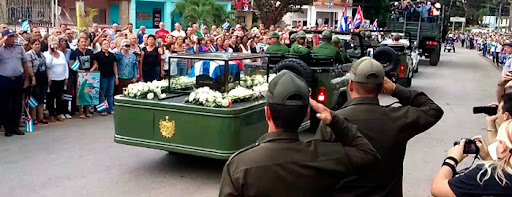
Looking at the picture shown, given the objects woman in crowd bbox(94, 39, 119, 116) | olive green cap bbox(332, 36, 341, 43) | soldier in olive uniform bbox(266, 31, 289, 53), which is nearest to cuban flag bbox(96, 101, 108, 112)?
woman in crowd bbox(94, 39, 119, 116)

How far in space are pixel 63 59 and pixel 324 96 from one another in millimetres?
4837

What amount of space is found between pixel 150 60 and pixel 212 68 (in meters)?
5.15

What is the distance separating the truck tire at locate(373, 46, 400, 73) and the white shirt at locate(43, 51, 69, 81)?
24.0 feet

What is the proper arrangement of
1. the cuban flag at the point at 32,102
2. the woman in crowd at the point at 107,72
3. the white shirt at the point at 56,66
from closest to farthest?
the cuban flag at the point at 32,102, the white shirt at the point at 56,66, the woman in crowd at the point at 107,72

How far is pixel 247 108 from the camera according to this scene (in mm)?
7105

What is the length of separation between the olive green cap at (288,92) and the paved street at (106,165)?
427 centimetres

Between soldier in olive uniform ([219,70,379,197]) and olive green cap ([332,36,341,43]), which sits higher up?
olive green cap ([332,36,341,43])

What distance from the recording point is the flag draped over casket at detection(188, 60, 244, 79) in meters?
7.58

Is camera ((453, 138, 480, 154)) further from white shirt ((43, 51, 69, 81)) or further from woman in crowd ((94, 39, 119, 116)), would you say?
woman in crowd ((94, 39, 119, 116))

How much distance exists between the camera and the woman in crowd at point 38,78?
33.2 feet

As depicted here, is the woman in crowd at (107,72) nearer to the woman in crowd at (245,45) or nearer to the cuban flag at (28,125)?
the cuban flag at (28,125)

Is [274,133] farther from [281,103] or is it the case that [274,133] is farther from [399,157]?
[399,157]

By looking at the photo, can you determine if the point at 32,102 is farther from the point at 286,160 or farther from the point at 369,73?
the point at 286,160

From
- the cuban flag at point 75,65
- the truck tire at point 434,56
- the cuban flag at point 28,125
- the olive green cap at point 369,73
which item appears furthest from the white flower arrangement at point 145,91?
the truck tire at point 434,56
